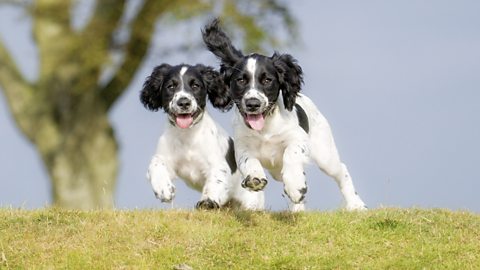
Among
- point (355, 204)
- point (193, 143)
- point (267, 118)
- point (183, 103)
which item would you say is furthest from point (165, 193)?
point (355, 204)

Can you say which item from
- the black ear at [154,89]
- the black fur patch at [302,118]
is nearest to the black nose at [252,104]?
the black fur patch at [302,118]

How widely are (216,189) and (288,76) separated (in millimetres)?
1418

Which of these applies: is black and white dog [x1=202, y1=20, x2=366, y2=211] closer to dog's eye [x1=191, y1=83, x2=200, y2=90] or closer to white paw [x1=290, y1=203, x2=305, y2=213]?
white paw [x1=290, y1=203, x2=305, y2=213]

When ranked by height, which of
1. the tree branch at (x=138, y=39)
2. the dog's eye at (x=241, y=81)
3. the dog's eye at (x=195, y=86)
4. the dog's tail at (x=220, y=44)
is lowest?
the dog's eye at (x=241, y=81)

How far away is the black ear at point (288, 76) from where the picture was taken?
969 centimetres

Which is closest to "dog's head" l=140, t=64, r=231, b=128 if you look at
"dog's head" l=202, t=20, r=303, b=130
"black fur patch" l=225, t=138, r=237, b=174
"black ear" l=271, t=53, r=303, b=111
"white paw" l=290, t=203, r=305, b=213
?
"dog's head" l=202, t=20, r=303, b=130

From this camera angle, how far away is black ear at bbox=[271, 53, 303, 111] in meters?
9.69

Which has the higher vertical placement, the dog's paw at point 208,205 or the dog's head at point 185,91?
the dog's head at point 185,91

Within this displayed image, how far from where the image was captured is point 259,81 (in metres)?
9.21

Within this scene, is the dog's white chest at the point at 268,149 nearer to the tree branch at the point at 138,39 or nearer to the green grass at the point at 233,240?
the green grass at the point at 233,240

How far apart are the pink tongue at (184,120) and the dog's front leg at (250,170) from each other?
0.67 metres

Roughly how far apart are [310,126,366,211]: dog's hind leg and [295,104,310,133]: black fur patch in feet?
1.57

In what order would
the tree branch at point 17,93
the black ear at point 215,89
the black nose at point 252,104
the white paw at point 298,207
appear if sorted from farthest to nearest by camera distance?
the tree branch at point 17,93 < the white paw at point 298,207 < the black ear at point 215,89 < the black nose at point 252,104

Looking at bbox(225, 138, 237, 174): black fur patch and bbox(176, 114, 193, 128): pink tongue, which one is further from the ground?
bbox(176, 114, 193, 128): pink tongue
